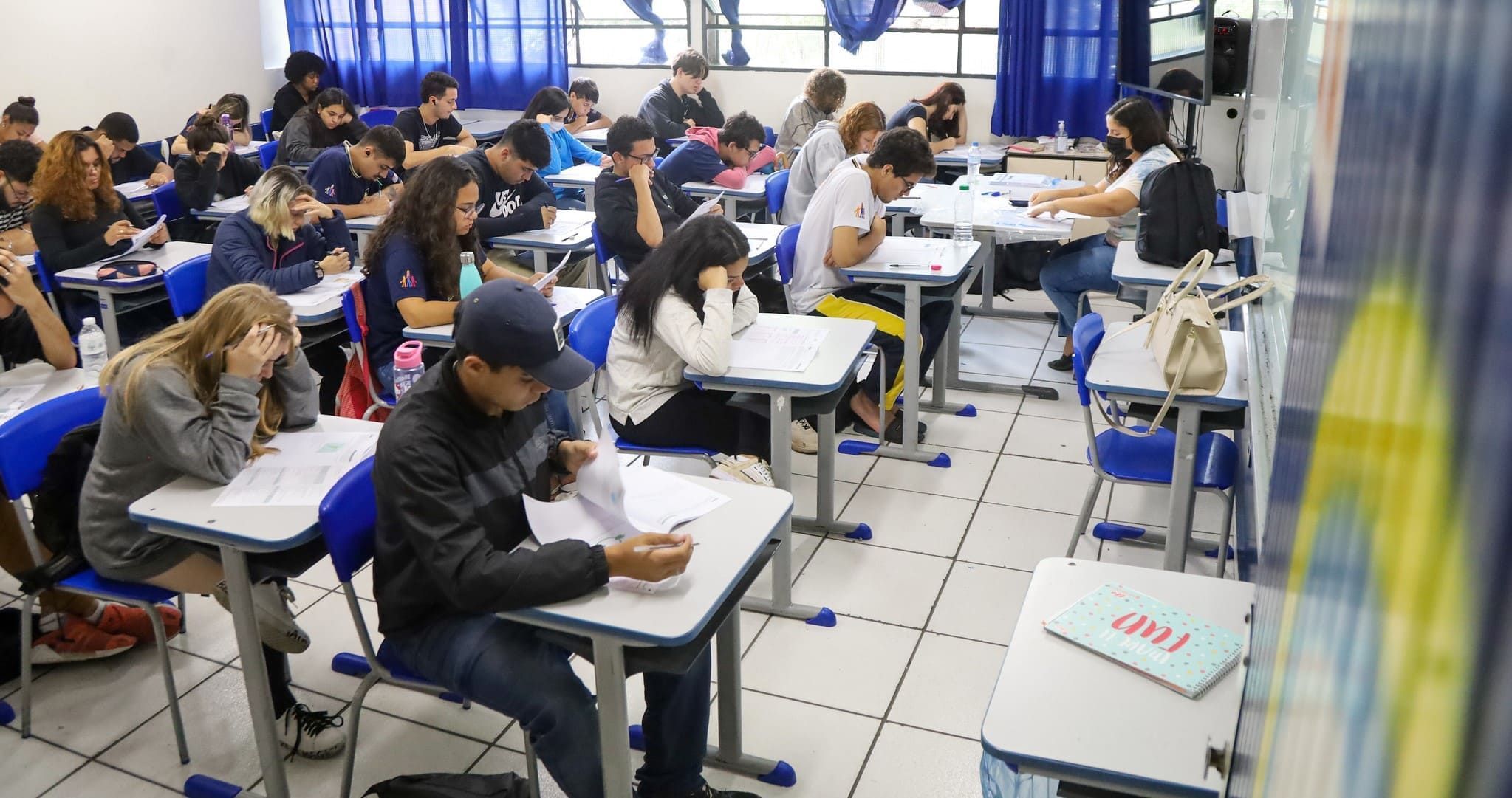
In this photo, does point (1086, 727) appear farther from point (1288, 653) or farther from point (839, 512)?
point (839, 512)

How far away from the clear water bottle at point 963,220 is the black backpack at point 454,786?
2.98m

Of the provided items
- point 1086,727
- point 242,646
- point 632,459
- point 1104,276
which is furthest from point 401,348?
point 1104,276

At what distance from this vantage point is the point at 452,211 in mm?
3830

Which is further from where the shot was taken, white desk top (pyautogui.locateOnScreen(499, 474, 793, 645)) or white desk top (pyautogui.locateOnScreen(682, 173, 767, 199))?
white desk top (pyautogui.locateOnScreen(682, 173, 767, 199))

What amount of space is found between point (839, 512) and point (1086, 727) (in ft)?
7.52

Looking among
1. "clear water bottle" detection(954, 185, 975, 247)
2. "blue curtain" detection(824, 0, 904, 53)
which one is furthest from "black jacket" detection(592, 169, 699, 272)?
"blue curtain" detection(824, 0, 904, 53)

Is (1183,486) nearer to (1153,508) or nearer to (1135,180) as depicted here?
(1153,508)

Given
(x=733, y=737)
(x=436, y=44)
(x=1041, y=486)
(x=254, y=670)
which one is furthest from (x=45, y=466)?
(x=436, y=44)

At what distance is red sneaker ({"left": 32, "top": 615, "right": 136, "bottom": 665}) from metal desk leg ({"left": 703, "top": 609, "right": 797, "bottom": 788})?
1638mm

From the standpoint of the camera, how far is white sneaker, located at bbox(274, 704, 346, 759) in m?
2.73

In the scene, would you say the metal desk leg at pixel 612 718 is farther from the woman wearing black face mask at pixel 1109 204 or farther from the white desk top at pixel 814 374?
the woman wearing black face mask at pixel 1109 204

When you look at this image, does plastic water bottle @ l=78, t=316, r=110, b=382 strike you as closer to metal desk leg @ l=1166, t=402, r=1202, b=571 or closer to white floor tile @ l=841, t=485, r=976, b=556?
white floor tile @ l=841, t=485, r=976, b=556

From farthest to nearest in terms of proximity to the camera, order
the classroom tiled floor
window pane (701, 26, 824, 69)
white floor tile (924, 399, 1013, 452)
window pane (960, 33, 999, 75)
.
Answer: window pane (701, 26, 824, 69)
window pane (960, 33, 999, 75)
white floor tile (924, 399, 1013, 452)
the classroom tiled floor

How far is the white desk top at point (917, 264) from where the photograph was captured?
422 centimetres
